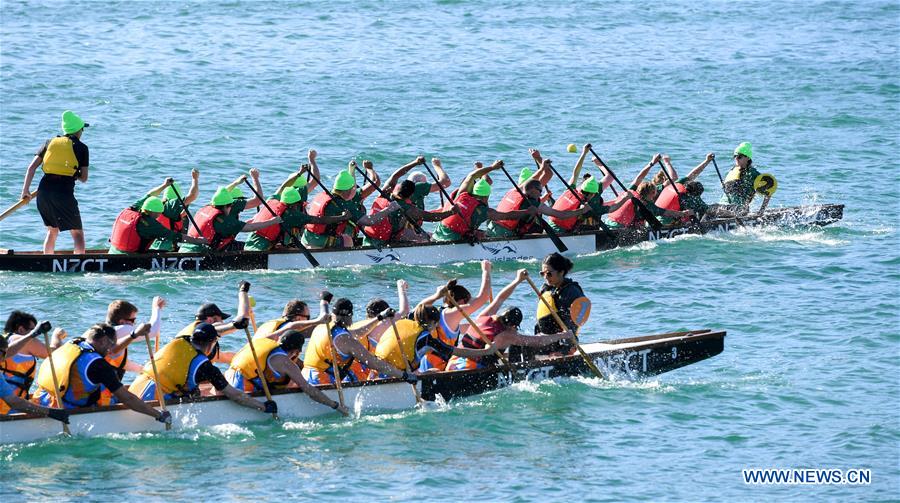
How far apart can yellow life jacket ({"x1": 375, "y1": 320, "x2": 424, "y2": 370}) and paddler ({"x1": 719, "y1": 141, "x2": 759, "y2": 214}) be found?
11.7 meters

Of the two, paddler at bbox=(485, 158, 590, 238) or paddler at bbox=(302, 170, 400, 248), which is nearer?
paddler at bbox=(302, 170, 400, 248)

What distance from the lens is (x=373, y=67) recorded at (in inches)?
1641

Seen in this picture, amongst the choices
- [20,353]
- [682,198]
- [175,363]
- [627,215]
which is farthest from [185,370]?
[682,198]

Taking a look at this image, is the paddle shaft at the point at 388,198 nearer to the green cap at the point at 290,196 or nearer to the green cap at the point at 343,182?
the green cap at the point at 343,182

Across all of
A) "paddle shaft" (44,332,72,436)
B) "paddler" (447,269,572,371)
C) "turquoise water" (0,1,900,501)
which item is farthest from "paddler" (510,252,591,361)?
"paddle shaft" (44,332,72,436)

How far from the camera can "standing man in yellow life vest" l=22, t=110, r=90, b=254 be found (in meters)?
21.8

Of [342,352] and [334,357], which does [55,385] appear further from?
[342,352]

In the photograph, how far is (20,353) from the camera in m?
15.0

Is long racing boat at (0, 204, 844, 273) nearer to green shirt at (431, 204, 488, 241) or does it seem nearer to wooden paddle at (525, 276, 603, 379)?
green shirt at (431, 204, 488, 241)

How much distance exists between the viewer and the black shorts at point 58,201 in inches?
859

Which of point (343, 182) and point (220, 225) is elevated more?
point (343, 182)

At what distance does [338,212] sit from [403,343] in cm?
682

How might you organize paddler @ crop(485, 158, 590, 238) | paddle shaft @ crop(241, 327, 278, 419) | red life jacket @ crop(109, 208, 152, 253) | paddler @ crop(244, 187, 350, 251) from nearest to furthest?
1. paddle shaft @ crop(241, 327, 278, 419)
2. red life jacket @ crop(109, 208, 152, 253)
3. paddler @ crop(244, 187, 350, 251)
4. paddler @ crop(485, 158, 590, 238)

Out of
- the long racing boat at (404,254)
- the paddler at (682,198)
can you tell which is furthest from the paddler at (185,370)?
the paddler at (682,198)
